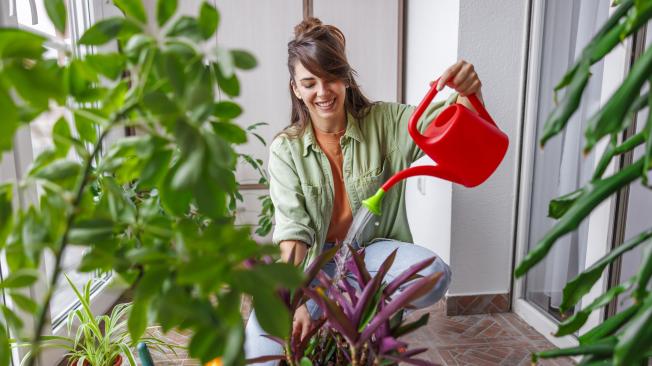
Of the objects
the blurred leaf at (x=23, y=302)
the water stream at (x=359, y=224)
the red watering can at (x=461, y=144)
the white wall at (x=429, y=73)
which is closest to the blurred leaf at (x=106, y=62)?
the blurred leaf at (x=23, y=302)

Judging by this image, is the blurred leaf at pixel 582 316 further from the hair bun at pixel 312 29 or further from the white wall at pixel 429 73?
the white wall at pixel 429 73

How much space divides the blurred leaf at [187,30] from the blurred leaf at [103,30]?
0.05m

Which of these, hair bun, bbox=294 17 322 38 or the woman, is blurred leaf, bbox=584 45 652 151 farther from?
hair bun, bbox=294 17 322 38

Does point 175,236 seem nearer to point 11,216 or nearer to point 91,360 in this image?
point 11,216

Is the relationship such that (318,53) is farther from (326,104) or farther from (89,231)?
(89,231)

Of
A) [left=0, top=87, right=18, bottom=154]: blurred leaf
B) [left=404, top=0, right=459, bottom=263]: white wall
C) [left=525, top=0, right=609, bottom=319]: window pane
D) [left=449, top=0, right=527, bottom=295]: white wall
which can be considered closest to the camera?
[left=0, top=87, right=18, bottom=154]: blurred leaf

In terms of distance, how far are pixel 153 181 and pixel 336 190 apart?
1.25 meters

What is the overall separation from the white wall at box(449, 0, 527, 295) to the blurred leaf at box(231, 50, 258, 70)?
1.75 m

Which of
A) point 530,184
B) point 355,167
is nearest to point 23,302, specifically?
point 355,167

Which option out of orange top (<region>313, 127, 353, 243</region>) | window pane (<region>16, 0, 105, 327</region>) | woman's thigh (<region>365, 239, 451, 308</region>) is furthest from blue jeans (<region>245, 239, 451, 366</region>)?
window pane (<region>16, 0, 105, 327</region>)

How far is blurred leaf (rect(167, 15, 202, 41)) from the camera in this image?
44cm

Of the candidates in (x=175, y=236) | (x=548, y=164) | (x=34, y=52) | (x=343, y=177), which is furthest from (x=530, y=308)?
(x=34, y=52)

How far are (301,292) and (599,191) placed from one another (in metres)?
0.45

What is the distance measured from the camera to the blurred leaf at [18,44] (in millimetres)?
340
